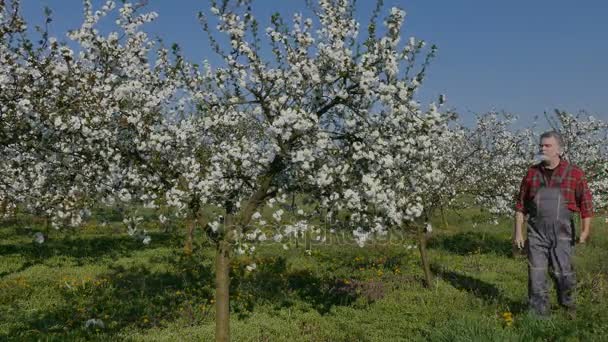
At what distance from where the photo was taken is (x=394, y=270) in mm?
14859

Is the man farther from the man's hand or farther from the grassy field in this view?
the grassy field

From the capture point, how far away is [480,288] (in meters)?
11.9

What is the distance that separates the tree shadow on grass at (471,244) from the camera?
58.0ft

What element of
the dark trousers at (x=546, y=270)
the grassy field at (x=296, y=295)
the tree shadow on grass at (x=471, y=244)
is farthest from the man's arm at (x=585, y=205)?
the tree shadow on grass at (x=471, y=244)

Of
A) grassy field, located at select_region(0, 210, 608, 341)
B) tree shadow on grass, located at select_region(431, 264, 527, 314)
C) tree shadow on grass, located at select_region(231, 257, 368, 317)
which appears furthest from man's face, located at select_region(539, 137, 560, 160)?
tree shadow on grass, located at select_region(231, 257, 368, 317)

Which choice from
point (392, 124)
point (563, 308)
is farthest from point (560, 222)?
point (392, 124)

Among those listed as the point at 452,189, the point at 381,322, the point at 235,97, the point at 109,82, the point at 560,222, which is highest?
the point at 109,82

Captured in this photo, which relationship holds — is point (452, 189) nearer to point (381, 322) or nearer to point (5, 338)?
point (381, 322)

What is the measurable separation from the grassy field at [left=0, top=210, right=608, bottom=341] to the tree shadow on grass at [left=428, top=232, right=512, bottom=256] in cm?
10

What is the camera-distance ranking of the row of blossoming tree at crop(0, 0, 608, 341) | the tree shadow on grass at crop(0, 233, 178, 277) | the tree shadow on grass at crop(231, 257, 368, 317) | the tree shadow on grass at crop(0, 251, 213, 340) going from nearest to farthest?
the row of blossoming tree at crop(0, 0, 608, 341), the tree shadow on grass at crop(0, 251, 213, 340), the tree shadow on grass at crop(231, 257, 368, 317), the tree shadow on grass at crop(0, 233, 178, 277)

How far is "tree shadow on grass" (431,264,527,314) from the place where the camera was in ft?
33.2

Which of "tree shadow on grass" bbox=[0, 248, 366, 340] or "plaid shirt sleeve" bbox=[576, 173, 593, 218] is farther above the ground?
"plaid shirt sleeve" bbox=[576, 173, 593, 218]

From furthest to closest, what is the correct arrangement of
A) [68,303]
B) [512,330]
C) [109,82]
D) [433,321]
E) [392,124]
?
[68,303] < [433,321] < [109,82] < [512,330] < [392,124]

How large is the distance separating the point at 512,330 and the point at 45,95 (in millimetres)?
7854
